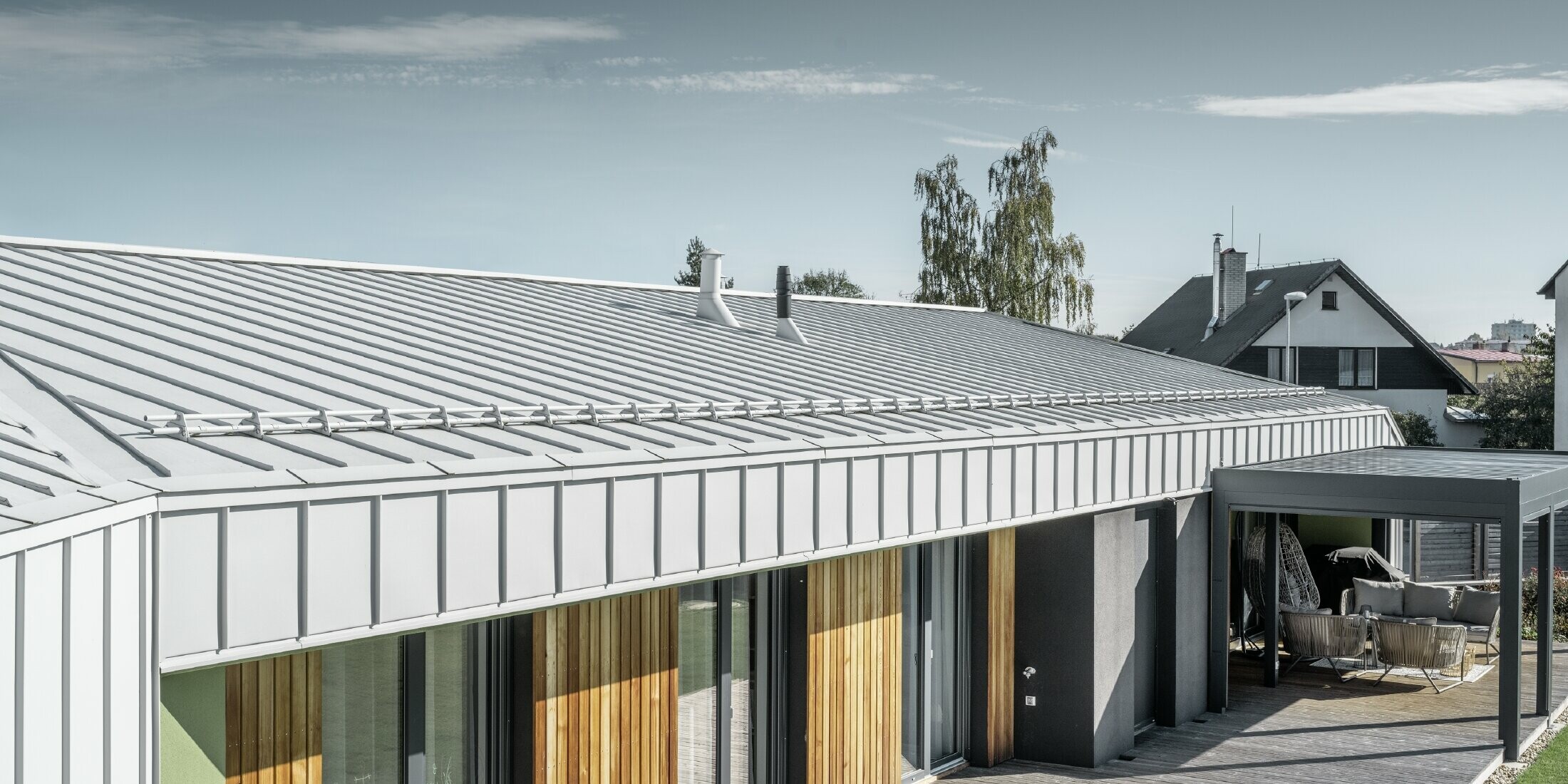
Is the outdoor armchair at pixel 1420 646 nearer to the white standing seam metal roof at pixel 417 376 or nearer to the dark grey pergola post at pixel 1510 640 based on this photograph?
the dark grey pergola post at pixel 1510 640

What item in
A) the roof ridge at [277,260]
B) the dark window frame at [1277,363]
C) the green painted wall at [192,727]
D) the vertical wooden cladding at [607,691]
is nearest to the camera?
the green painted wall at [192,727]

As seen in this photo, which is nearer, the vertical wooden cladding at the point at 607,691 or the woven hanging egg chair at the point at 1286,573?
the vertical wooden cladding at the point at 607,691

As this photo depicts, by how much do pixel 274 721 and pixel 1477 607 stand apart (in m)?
13.9

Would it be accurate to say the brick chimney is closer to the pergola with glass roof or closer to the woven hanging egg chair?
the woven hanging egg chair

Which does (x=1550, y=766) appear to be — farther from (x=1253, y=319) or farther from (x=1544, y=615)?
(x=1253, y=319)

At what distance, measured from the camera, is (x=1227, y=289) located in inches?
1693

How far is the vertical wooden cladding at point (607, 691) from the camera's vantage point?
727 centimetres

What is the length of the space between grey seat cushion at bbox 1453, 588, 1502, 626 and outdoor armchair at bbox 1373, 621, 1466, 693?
0.90 metres

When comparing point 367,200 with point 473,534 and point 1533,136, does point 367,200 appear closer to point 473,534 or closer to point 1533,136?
point 1533,136

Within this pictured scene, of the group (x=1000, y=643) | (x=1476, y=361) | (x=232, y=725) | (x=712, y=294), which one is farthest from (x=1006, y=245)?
(x=1476, y=361)

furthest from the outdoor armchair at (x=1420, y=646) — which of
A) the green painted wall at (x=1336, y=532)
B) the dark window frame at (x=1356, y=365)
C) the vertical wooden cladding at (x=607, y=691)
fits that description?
the dark window frame at (x=1356, y=365)

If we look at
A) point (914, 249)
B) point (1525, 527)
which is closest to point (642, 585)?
point (1525, 527)

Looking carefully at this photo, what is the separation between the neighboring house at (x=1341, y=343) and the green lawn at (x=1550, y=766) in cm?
2963

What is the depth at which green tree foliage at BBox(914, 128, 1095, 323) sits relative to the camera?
37.4m
